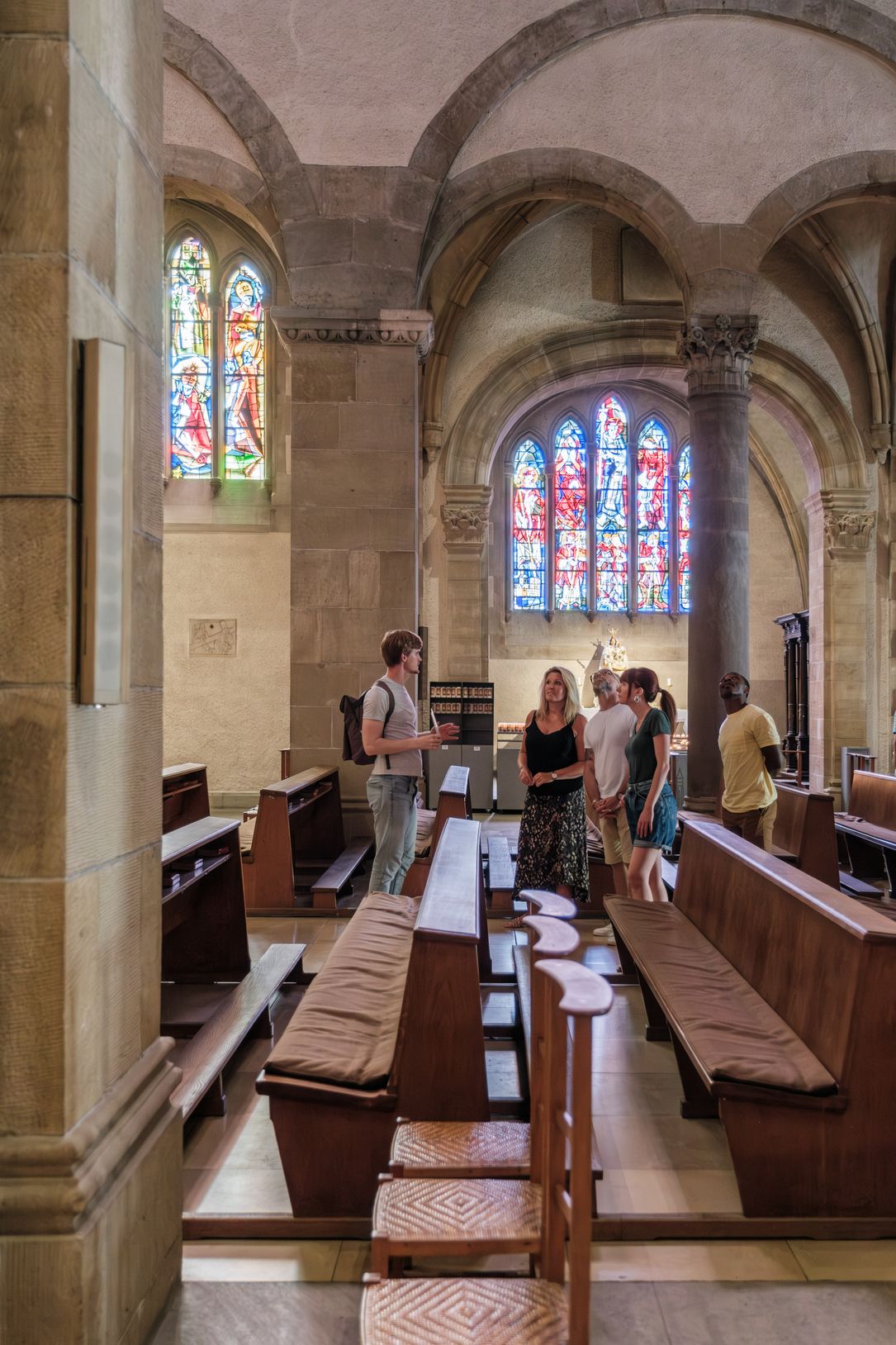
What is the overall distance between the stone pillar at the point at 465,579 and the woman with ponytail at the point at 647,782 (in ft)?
33.2

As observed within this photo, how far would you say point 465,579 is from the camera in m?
15.6

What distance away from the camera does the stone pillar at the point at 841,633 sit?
539 inches

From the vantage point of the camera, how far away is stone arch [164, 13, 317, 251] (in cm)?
862

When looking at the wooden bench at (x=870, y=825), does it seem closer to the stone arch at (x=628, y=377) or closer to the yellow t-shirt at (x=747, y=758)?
the yellow t-shirt at (x=747, y=758)

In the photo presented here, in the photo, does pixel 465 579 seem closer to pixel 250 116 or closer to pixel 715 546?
pixel 715 546

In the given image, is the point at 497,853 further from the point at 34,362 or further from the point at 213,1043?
the point at 34,362

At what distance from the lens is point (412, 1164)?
2486mm

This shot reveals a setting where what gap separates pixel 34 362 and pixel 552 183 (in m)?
8.40

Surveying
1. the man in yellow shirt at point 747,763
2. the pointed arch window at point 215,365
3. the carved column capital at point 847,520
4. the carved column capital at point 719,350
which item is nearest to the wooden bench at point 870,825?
the man in yellow shirt at point 747,763

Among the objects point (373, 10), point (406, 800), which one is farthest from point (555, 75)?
point (406, 800)

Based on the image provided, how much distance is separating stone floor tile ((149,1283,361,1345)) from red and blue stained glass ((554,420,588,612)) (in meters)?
16.7

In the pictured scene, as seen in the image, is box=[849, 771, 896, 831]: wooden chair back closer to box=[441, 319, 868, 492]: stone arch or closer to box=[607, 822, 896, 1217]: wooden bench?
box=[607, 822, 896, 1217]: wooden bench

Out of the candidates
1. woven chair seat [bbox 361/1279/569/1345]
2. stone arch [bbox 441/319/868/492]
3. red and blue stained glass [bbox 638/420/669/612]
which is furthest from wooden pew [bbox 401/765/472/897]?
red and blue stained glass [bbox 638/420/669/612]

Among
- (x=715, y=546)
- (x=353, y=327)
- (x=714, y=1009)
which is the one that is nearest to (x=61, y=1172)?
(x=714, y=1009)
